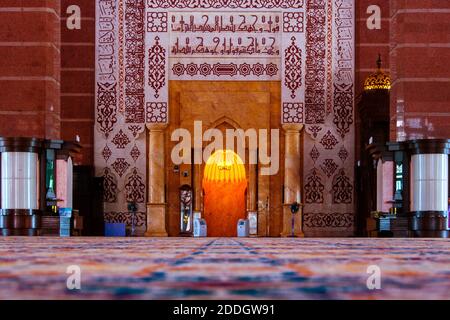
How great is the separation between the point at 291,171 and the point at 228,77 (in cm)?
167

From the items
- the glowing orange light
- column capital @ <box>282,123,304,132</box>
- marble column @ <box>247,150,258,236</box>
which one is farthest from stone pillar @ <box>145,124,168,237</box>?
the glowing orange light

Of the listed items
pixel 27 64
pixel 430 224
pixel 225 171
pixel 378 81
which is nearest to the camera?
pixel 430 224

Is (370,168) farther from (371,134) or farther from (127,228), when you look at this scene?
(127,228)

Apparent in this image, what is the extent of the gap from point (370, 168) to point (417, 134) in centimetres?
248

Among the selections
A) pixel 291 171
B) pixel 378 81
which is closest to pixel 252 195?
pixel 291 171

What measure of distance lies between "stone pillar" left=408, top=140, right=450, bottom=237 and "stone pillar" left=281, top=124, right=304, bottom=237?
376 centimetres

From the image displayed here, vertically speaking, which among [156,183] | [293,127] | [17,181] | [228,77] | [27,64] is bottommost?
[156,183]

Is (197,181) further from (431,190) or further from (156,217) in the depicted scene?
(431,190)

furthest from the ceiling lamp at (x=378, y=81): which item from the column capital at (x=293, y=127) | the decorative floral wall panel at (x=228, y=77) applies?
the column capital at (x=293, y=127)

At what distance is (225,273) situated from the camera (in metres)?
0.95

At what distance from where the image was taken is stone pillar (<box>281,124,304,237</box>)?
37.2 ft

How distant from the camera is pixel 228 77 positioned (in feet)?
37.9

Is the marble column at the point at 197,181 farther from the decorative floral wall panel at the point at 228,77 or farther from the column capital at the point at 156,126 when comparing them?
the decorative floral wall panel at the point at 228,77

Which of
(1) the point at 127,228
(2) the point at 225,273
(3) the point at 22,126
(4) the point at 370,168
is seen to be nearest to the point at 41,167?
(3) the point at 22,126
